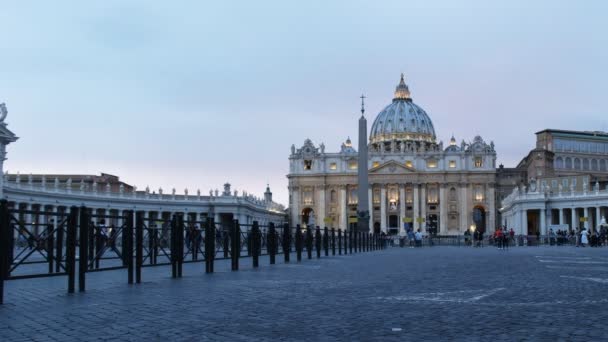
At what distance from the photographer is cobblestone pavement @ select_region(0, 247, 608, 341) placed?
21.1ft

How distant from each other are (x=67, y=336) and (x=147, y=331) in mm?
721

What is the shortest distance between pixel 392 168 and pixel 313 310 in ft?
392

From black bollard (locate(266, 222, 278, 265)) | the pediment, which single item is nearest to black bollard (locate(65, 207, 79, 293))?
black bollard (locate(266, 222, 278, 265))

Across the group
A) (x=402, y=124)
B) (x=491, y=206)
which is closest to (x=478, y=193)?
(x=491, y=206)

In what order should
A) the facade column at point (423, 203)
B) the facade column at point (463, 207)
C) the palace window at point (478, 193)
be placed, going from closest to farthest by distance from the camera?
the facade column at point (463, 207) → the palace window at point (478, 193) → the facade column at point (423, 203)

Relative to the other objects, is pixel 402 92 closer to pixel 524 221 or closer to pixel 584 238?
pixel 524 221

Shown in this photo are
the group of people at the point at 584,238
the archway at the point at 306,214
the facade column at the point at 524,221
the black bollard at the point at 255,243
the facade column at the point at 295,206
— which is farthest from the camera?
the archway at the point at 306,214

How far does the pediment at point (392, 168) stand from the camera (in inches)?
4981

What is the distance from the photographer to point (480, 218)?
13062 centimetres

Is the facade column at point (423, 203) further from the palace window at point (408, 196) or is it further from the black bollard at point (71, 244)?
the black bollard at point (71, 244)

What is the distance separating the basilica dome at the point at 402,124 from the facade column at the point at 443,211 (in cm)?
3103

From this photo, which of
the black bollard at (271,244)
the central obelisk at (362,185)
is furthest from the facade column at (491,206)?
the black bollard at (271,244)

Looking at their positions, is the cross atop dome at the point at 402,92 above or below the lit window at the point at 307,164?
above

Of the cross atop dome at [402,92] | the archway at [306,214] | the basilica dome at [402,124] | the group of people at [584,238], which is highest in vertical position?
the cross atop dome at [402,92]
